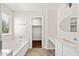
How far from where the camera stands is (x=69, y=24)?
1650mm

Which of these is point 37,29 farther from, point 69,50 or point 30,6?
point 69,50

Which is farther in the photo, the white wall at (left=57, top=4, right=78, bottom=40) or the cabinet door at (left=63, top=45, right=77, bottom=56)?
the white wall at (left=57, top=4, right=78, bottom=40)

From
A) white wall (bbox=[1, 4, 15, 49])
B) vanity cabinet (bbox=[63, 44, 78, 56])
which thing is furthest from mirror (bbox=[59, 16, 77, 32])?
white wall (bbox=[1, 4, 15, 49])

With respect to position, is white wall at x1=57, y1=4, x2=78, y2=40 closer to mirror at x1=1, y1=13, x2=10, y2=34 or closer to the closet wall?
the closet wall

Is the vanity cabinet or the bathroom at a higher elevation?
the bathroom

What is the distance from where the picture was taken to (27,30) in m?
1.67

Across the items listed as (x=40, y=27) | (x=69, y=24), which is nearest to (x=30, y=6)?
(x=40, y=27)

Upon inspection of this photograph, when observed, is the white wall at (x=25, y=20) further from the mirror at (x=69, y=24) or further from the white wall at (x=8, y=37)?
the mirror at (x=69, y=24)

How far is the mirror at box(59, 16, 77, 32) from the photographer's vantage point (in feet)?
5.00

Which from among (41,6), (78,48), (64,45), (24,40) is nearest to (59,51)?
(64,45)

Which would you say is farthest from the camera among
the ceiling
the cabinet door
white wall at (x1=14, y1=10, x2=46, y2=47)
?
white wall at (x1=14, y1=10, x2=46, y2=47)

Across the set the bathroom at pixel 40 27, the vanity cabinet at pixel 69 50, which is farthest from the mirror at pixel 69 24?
the vanity cabinet at pixel 69 50

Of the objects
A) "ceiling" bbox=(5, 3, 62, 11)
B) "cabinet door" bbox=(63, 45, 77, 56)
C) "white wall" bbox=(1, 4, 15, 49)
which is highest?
"ceiling" bbox=(5, 3, 62, 11)

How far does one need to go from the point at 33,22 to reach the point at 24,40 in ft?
1.04
